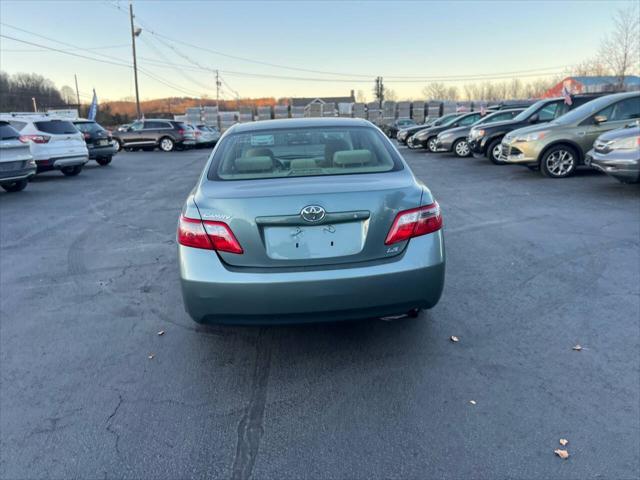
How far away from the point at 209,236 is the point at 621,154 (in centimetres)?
778

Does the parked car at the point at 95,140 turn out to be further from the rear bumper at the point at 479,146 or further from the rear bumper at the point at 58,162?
the rear bumper at the point at 479,146

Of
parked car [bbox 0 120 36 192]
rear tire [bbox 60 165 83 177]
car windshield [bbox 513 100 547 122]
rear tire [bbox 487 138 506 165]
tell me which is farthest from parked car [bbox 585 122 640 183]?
rear tire [bbox 60 165 83 177]

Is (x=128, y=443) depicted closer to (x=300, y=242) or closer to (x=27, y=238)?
(x=300, y=242)

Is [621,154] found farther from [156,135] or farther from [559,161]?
[156,135]

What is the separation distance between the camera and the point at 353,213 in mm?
2773

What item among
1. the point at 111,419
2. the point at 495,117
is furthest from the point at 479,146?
the point at 111,419

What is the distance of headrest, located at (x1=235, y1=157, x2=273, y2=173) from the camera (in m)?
3.33

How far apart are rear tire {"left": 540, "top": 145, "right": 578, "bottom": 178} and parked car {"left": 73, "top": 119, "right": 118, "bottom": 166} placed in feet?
47.4

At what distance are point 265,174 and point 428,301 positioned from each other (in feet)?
4.53

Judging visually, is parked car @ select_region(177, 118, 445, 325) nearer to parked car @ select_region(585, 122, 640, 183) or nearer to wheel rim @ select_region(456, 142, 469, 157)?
parked car @ select_region(585, 122, 640, 183)

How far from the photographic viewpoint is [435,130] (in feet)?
65.5

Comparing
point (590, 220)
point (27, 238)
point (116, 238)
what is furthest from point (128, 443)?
point (590, 220)

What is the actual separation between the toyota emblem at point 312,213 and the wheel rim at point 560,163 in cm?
956

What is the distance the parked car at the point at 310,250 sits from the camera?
2.75 meters
